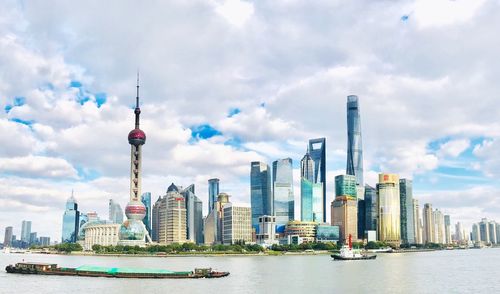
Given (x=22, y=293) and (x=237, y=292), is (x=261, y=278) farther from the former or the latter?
(x=22, y=293)

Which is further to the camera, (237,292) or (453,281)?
(453,281)

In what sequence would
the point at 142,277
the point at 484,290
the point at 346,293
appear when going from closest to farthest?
the point at 346,293, the point at 484,290, the point at 142,277

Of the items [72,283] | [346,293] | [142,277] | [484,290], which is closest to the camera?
[346,293]

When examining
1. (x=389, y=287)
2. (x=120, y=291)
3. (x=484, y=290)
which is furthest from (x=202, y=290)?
(x=484, y=290)

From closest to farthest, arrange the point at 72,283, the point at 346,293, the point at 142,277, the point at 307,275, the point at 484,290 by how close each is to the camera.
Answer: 1. the point at 346,293
2. the point at 484,290
3. the point at 72,283
4. the point at 142,277
5. the point at 307,275

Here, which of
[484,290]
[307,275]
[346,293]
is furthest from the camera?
[307,275]

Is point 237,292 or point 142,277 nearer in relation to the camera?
point 237,292

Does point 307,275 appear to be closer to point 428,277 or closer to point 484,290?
point 428,277

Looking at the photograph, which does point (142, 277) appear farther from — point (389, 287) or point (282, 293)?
point (389, 287)

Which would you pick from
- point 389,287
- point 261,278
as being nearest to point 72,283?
point 261,278
